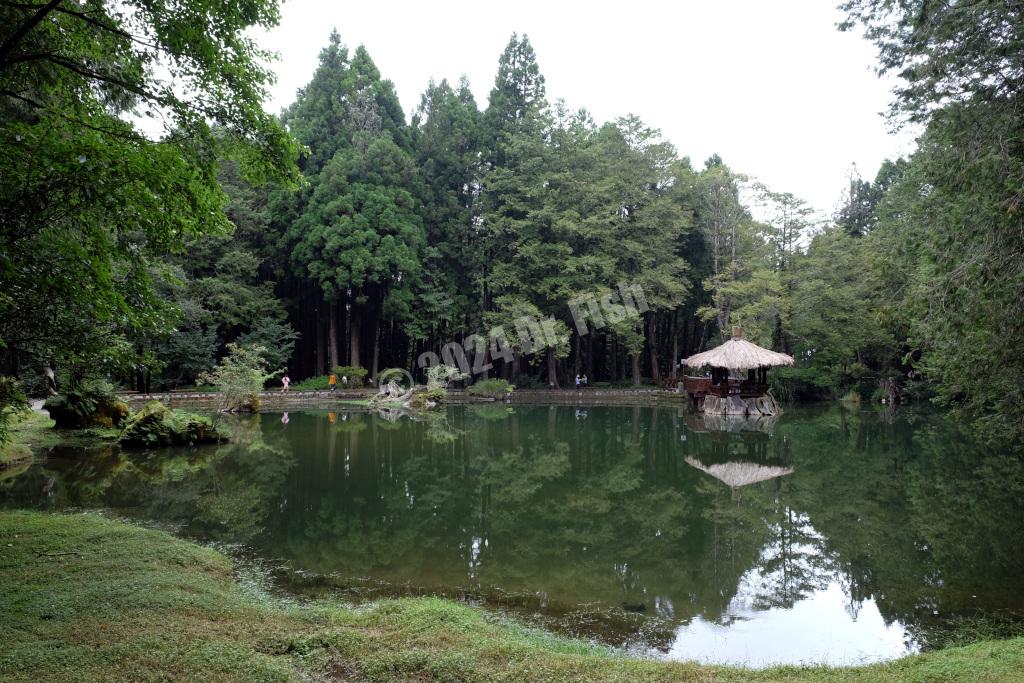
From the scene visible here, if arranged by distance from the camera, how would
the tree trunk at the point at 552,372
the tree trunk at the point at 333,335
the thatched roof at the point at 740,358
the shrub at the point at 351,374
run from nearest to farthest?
the thatched roof at the point at 740,358
the shrub at the point at 351,374
the tree trunk at the point at 333,335
the tree trunk at the point at 552,372

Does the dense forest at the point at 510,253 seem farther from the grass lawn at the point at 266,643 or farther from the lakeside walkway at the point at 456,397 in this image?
the grass lawn at the point at 266,643

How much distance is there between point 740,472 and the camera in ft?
39.9

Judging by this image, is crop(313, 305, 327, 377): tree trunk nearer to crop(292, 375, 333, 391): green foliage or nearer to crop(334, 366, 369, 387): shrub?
crop(292, 375, 333, 391): green foliage

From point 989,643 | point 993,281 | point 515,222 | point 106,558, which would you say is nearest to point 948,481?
point 993,281

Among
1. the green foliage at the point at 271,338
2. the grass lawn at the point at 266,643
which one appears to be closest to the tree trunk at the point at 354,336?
the green foliage at the point at 271,338

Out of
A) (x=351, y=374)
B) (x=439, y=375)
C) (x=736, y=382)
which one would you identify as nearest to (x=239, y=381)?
(x=351, y=374)

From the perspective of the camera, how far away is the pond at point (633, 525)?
224 inches

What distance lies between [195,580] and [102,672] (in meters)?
2.15

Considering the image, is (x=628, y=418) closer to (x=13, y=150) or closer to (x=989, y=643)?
(x=989, y=643)

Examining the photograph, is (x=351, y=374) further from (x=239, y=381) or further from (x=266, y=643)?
(x=266, y=643)

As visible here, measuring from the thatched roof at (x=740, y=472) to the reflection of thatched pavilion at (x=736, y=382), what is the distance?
9.69 m

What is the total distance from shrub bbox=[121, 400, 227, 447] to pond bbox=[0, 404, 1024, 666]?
18.6 inches

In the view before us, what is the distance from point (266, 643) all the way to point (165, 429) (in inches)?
441

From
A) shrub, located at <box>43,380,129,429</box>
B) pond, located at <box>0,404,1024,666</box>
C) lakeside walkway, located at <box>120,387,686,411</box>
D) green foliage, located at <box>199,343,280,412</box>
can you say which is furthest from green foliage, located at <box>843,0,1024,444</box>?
lakeside walkway, located at <box>120,387,686,411</box>
